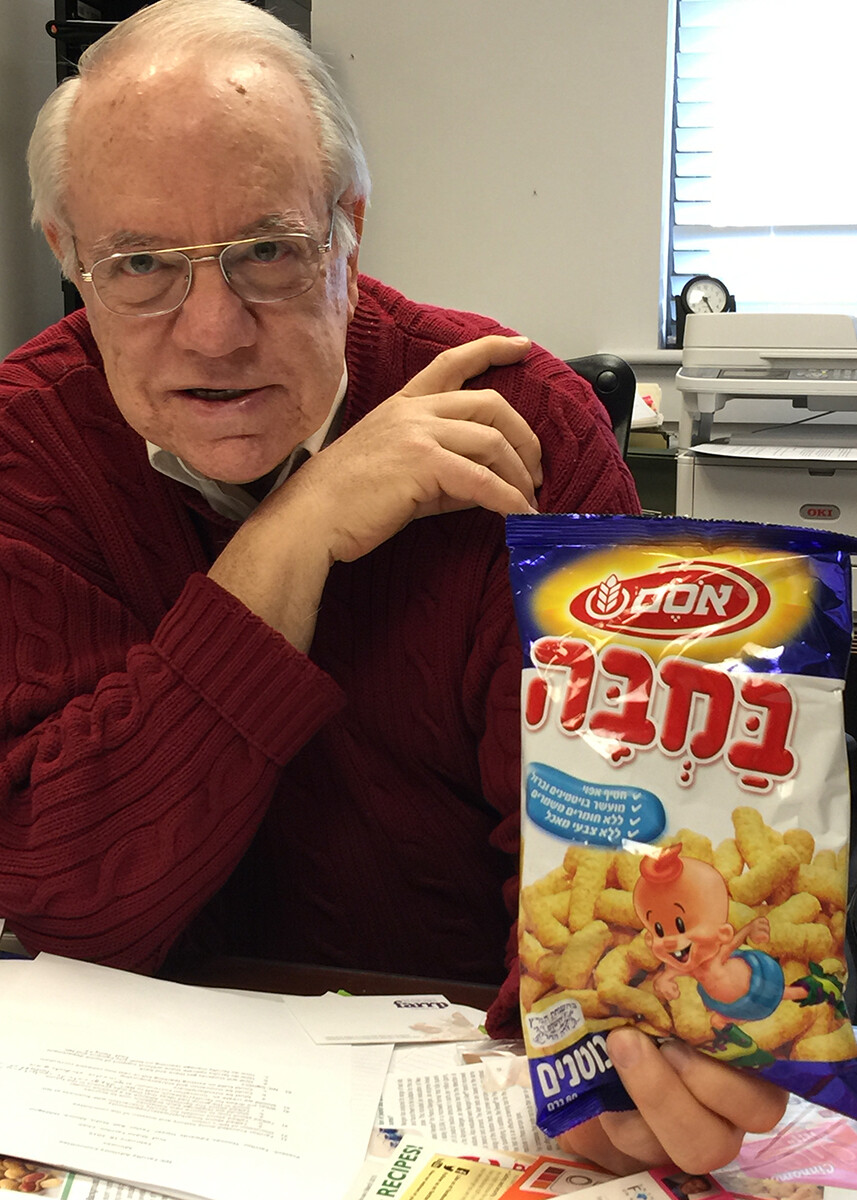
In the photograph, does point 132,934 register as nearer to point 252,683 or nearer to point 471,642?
point 252,683

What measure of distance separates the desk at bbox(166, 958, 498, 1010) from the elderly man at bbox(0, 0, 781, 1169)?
4 cm

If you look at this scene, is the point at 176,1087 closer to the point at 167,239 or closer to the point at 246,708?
the point at 246,708

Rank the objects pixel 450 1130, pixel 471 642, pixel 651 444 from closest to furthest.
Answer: pixel 450 1130 < pixel 471 642 < pixel 651 444

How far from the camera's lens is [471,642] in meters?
0.97

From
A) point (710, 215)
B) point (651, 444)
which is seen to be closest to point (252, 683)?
point (651, 444)

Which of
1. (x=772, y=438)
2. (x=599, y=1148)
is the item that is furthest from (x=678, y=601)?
(x=772, y=438)

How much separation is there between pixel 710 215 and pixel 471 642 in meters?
2.59

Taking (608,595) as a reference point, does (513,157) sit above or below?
above

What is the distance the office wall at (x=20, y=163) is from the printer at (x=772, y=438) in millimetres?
1690

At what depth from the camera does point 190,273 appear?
2.66ft

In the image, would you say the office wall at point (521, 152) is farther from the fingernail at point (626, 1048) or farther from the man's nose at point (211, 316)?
the fingernail at point (626, 1048)

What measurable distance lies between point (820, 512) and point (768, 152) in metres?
1.48

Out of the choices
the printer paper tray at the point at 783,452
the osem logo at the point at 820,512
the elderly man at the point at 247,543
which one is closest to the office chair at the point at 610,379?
the printer paper tray at the point at 783,452

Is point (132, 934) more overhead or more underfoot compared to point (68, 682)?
more underfoot
